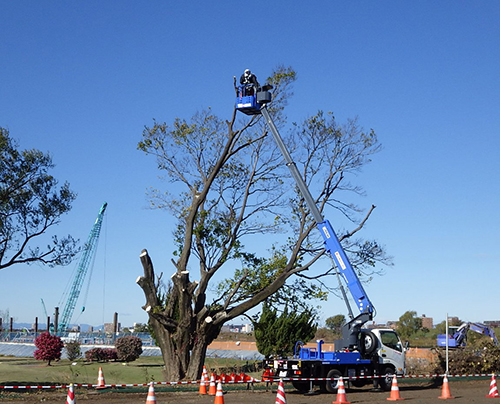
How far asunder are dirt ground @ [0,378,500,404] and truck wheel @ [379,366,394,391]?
0.44 m

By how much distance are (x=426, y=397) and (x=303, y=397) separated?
4015 millimetres

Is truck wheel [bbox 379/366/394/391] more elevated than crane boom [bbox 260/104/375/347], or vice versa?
crane boom [bbox 260/104/375/347]

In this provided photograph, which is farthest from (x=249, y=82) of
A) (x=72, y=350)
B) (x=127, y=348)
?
(x=72, y=350)

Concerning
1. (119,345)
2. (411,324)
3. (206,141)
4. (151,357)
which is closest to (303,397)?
(206,141)

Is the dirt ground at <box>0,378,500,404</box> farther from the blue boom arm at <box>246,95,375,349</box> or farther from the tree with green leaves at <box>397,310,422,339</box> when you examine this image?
the tree with green leaves at <box>397,310,422,339</box>

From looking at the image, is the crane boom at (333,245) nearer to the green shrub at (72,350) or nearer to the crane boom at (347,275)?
the crane boom at (347,275)

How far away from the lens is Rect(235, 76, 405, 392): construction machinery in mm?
21734

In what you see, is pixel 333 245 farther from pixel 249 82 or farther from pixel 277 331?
pixel 277 331

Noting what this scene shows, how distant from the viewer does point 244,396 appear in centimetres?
2077

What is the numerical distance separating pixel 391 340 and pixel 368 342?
53.1 inches

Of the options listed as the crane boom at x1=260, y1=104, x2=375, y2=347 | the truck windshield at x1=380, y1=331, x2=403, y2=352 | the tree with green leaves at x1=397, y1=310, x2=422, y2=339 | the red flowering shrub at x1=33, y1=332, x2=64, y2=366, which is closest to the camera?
the crane boom at x1=260, y1=104, x2=375, y2=347

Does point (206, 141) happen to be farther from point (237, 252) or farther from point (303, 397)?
point (303, 397)

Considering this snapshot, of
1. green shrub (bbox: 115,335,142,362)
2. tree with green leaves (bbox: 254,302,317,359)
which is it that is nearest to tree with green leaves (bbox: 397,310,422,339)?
green shrub (bbox: 115,335,142,362)

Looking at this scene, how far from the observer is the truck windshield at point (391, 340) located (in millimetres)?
24094
